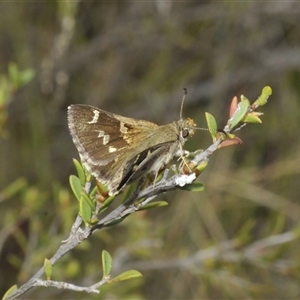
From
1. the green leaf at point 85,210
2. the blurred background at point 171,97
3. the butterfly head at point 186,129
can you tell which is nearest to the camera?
the green leaf at point 85,210

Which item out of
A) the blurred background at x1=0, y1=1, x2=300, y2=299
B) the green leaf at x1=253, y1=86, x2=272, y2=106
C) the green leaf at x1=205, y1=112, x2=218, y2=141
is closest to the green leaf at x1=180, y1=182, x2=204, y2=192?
the green leaf at x1=205, y1=112, x2=218, y2=141

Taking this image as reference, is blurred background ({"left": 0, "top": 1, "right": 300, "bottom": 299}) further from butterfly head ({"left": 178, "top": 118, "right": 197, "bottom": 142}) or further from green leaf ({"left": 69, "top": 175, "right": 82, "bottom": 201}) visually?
green leaf ({"left": 69, "top": 175, "right": 82, "bottom": 201})

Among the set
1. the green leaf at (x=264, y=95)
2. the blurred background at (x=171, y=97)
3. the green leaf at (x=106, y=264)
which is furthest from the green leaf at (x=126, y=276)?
the blurred background at (x=171, y=97)

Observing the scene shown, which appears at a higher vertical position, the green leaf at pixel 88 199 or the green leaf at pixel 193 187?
the green leaf at pixel 88 199

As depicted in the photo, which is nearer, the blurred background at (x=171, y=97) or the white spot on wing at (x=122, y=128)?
the white spot on wing at (x=122, y=128)

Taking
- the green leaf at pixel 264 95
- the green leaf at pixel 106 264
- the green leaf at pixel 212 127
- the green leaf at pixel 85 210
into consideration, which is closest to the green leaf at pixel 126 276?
the green leaf at pixel 106 264

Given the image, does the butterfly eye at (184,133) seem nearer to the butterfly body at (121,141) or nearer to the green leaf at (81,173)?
the butterfly body at (121,141)

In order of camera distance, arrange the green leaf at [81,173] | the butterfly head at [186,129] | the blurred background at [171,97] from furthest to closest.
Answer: the blurred background at [171,97] < the butterfly head at [186,129] < the green leaf at [81,173]

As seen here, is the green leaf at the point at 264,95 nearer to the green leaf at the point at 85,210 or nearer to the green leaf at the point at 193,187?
the green leaf at the point at 193,187
